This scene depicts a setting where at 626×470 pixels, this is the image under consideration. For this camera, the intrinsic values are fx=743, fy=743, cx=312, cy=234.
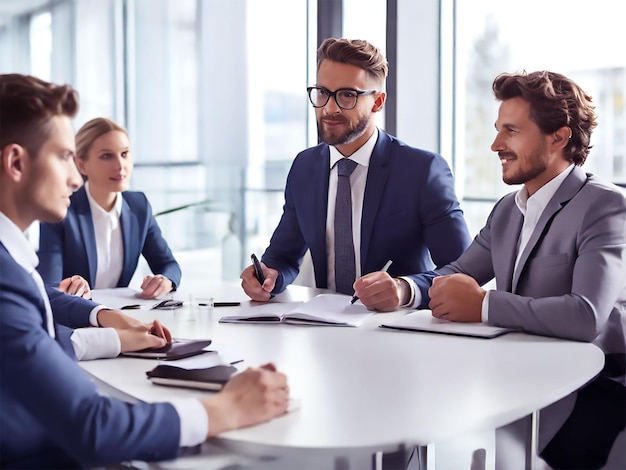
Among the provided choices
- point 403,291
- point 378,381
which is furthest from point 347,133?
point 378,381

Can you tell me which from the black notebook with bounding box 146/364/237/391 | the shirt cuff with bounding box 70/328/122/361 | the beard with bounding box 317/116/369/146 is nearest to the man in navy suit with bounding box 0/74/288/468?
the black notebook with bounding box 146/364/237/391

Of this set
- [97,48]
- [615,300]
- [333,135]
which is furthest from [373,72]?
[97,48]

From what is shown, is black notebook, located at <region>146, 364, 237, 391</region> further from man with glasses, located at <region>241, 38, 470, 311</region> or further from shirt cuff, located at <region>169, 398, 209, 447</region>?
man with glasses, located at <region>241, 38, 470, 311</region>

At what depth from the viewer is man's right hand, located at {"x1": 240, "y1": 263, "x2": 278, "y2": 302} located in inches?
101

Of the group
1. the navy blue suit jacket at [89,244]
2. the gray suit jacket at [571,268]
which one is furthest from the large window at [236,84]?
the gray suit jacket at [571,268]

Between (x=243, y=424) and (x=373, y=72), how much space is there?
6.60ft

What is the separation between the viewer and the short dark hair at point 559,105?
2.31 metres

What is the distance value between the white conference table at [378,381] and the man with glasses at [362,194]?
701 mm

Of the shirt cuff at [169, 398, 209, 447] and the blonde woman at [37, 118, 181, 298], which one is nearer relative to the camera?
the shirt cuff at [169, 398, 209, 447]

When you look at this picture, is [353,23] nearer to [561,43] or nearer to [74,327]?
[561,43]

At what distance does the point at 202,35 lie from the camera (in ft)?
19.7

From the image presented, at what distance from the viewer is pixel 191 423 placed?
3.92 feet

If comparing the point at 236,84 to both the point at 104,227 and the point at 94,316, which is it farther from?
the point at 94,316

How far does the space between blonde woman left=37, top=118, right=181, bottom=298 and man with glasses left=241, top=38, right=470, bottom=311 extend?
63 cm
